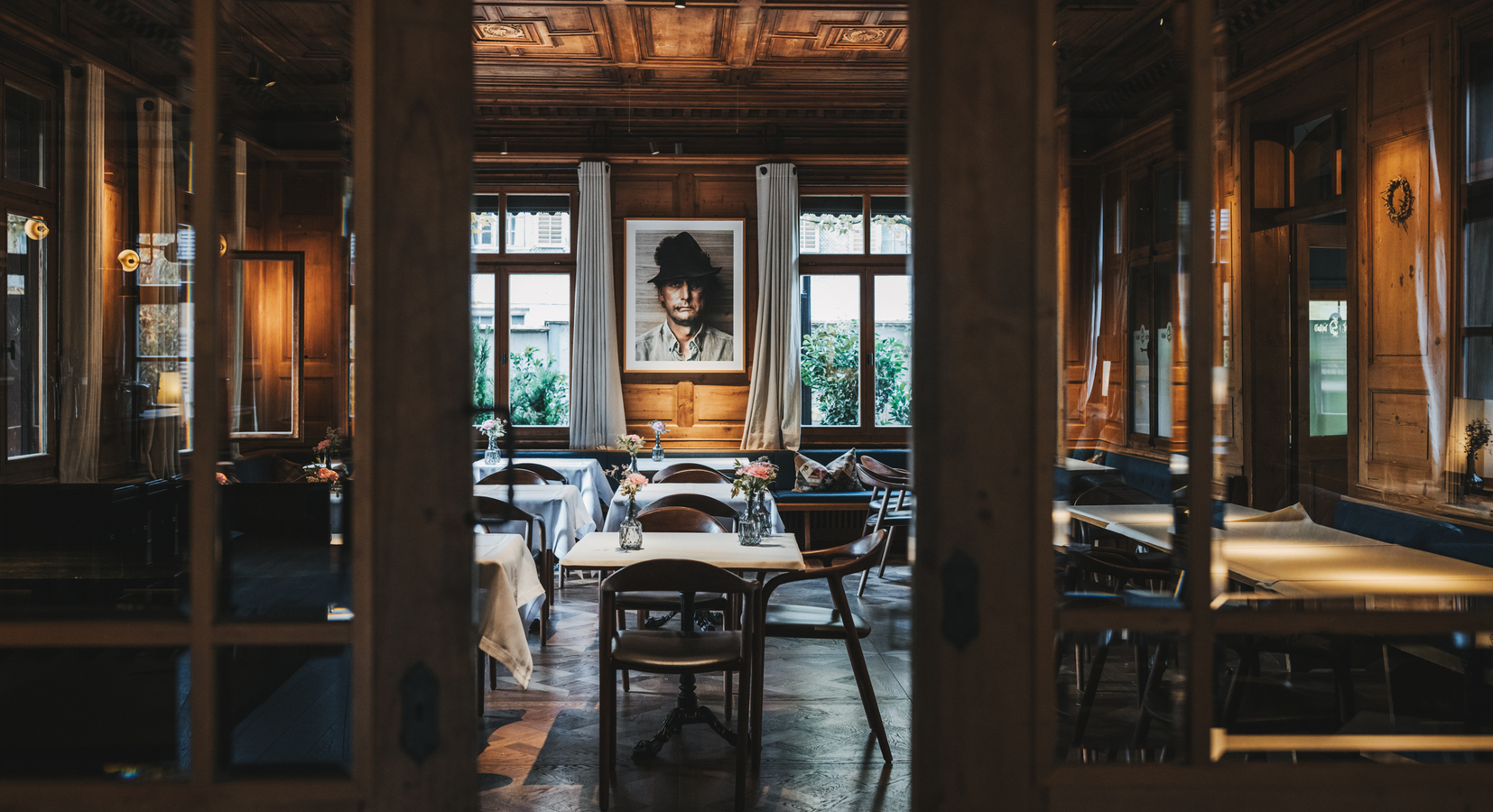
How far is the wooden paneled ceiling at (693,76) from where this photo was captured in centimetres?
645

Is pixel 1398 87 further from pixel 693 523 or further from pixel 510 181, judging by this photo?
pixel 510 181

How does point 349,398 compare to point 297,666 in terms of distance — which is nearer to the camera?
point 349,398

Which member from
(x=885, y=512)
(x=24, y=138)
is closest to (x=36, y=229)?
(x=24, y=138)

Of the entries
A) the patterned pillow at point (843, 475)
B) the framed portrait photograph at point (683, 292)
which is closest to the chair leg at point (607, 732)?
the patterned pillow at point (843, 475)

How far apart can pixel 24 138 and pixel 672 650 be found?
4.81 m

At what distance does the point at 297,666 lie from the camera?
149 cm

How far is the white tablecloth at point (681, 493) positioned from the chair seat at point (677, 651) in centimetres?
157

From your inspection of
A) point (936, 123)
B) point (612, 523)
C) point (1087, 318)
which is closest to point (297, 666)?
point (936, 123)

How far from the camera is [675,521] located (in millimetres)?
4266

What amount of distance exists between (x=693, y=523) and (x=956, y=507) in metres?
3.06

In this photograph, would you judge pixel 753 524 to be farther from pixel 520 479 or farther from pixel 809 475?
pixel 809 475

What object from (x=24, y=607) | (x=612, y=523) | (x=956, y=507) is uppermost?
(x=956, y=507)

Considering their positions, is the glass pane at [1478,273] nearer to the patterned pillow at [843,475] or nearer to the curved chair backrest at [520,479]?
the patterned pillow at [843,475]

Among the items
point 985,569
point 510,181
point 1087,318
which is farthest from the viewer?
point 510,181
